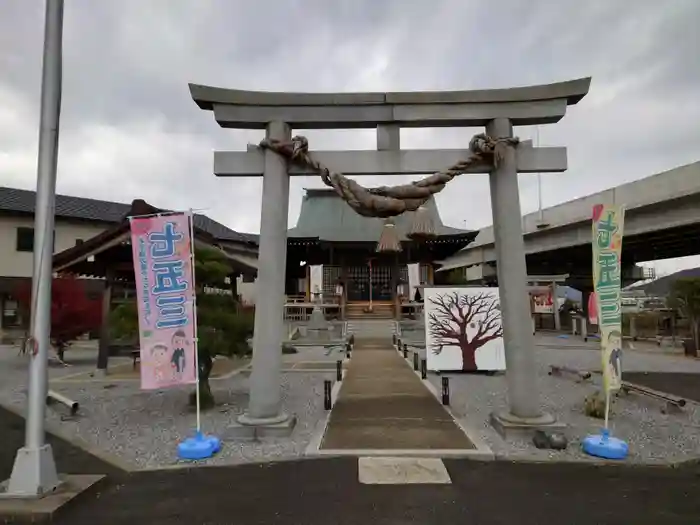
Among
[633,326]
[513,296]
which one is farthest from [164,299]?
[633,326]

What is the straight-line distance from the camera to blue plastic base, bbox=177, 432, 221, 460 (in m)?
5.91

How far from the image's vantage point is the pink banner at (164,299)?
603 centimetres

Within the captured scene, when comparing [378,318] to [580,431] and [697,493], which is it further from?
[697,493]

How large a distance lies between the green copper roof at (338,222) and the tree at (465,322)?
16.8 m

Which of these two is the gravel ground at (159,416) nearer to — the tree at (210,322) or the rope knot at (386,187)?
the tree at (210,322)

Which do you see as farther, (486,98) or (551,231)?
(551,231)

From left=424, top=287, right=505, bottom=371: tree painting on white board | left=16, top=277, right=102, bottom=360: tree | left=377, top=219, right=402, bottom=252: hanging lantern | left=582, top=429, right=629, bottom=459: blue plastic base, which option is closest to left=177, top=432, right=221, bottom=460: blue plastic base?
left=582, top=429, right=629, bottom=459: blue plastic base

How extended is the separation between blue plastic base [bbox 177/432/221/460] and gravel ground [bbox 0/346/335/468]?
0.37 feet

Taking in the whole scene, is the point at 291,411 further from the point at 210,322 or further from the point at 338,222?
the point at 338,222

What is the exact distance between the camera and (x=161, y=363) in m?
6.03

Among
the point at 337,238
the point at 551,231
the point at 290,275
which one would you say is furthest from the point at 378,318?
the point at 551,231

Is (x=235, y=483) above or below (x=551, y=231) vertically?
below

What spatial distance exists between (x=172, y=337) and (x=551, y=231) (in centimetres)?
3092

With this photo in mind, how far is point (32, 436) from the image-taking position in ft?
15.3
